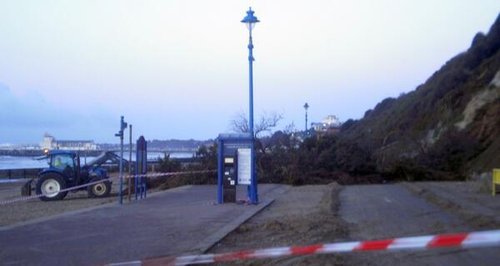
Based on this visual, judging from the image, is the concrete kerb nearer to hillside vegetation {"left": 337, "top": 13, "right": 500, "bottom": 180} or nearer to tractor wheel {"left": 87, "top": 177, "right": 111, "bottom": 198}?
tractor wheel {"left": 87, "top": 177, "right": 111, "bottom": 198}

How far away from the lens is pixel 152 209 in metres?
21.2

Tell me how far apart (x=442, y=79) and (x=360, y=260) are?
180ft

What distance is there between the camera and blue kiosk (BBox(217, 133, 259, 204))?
22859 millimetres

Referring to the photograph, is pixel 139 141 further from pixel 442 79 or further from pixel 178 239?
pixel 442 79

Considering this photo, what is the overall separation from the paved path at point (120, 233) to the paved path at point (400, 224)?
2798 millimetres

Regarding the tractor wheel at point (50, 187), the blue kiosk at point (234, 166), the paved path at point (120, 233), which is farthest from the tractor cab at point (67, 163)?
the blue kiosk at point (234, 166)

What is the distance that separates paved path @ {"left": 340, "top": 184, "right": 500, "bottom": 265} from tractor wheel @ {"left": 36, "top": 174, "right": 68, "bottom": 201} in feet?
38.9

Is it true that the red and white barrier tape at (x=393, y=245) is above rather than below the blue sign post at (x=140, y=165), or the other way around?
below

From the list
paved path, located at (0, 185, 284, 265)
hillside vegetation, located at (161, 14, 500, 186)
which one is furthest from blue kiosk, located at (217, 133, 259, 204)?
hillside vegetation, located at (161, 14, 500, 186)

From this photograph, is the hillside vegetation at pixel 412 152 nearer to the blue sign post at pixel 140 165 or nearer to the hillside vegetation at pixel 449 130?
the hillside vegetation at pixel 449 130

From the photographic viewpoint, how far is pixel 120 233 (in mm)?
15195

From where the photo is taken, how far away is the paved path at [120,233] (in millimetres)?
12117

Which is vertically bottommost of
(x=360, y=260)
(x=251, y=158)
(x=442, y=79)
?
(x=360, y=260)

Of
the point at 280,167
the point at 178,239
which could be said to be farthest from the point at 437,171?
the point at 178,239
